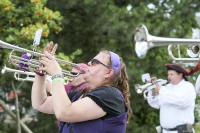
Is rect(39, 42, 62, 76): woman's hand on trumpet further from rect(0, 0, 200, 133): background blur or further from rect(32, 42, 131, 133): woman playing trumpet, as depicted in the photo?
rect(0, 0, 200, 133): background blur

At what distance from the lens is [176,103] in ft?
20.2

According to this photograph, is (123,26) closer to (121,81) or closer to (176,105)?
(176,105)

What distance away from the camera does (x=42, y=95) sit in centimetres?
327

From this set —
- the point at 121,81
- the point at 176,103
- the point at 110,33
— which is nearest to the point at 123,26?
the point at 110,33

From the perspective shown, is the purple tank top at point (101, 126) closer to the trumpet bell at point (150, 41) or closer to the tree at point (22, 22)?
the trumpet bell at point (150, 41)

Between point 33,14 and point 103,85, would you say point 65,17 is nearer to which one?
point 33,14

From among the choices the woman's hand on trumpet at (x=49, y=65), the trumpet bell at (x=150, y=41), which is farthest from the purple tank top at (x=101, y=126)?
the trumpet bell at (x=150, y=41)

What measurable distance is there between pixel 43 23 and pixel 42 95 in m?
2.67

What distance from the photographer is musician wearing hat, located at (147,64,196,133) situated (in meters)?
6.15

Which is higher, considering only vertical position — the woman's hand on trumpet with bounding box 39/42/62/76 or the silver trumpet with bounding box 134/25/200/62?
the silver trumpet with bounding box 134/25/200/62

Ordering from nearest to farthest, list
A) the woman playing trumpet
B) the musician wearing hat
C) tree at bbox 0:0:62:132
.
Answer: the woman playing trumpet
tree at bbox 0:0:62:132
the musician wearing hat

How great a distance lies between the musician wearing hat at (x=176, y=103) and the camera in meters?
6.15

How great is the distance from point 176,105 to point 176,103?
2.1 inches

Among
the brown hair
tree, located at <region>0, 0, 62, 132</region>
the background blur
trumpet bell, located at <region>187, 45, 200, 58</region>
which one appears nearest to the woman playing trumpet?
the brown hair
